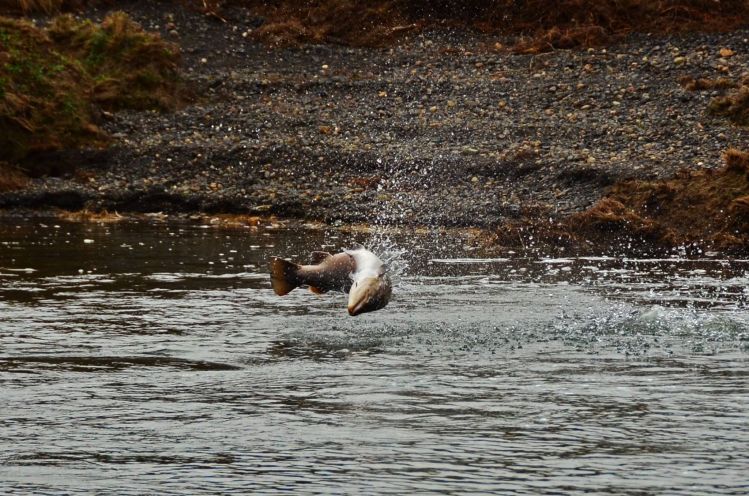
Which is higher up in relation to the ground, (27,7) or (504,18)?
(27,7)

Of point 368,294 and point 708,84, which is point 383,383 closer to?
point 368,294

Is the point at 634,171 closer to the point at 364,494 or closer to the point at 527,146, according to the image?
the point at 527,146

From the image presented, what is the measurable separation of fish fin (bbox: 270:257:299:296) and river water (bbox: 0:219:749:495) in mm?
507

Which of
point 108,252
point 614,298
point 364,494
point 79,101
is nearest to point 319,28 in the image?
point 79,101

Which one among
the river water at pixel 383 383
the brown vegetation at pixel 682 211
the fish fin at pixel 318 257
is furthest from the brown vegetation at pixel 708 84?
the fish fin at pixel 318 257

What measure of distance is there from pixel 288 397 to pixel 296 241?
10.2m

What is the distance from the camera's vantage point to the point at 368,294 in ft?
32.8

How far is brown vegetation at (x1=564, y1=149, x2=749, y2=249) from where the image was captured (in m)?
18.3

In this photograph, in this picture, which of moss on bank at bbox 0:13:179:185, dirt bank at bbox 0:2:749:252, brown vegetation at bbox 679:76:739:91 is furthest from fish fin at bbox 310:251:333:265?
brown vegetation at bbox 679:76:739:91

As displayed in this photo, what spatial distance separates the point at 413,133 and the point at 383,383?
1531cm

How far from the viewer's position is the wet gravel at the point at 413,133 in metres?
21.5

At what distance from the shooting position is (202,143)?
24766mm

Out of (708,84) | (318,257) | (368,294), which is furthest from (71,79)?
(368,294)

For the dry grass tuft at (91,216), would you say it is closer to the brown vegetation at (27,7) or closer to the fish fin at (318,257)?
the brown vegetation at (27,7)
